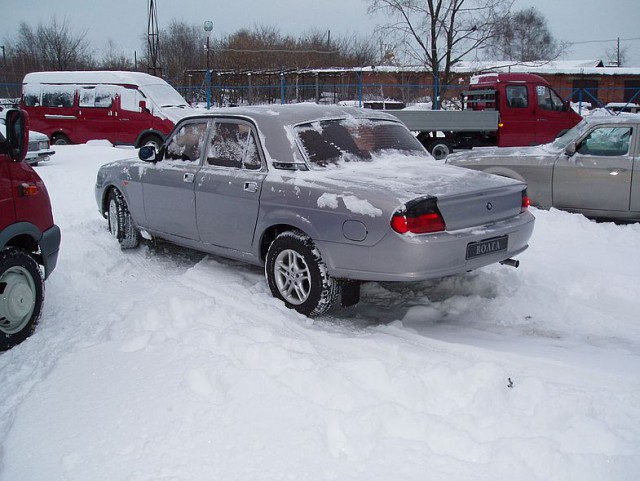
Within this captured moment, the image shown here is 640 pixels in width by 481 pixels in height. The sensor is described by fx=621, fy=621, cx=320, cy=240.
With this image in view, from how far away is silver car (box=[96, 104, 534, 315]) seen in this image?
4.33 m

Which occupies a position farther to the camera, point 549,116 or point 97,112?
point 97,112

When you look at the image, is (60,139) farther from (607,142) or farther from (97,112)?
(607,142)

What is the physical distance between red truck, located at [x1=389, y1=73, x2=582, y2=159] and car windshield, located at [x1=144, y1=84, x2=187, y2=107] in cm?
628

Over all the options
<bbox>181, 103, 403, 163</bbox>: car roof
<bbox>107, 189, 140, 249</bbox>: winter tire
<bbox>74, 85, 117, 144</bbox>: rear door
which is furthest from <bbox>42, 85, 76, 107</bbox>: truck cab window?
<bbox>181, 103, 403, 163</bbox>: car roof

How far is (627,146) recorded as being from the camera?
798 cm

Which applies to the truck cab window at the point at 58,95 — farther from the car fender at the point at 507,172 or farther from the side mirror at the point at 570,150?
the side mirror at the point at 570,150

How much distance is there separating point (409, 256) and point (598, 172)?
4.85 m

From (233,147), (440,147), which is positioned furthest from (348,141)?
(440,147)

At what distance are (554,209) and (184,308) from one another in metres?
5.45

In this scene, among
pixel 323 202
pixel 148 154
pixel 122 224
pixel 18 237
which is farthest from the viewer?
pixel 122 224

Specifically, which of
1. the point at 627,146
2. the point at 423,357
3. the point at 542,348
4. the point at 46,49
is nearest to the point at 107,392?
the point at 423,357

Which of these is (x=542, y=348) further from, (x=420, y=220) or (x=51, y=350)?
(x=51, y=350)

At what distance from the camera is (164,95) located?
17.7 meters

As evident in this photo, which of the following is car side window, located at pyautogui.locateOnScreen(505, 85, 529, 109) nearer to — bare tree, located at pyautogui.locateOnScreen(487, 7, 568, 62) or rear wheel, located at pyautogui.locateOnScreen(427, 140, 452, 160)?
rear wheel, located at pyautogui.locateOnScreen(427, 140, 452, 160)
